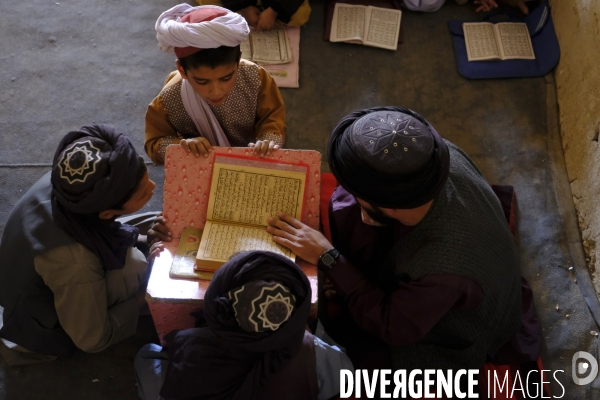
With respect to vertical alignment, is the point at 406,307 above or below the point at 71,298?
above

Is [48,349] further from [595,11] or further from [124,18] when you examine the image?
[595,11]

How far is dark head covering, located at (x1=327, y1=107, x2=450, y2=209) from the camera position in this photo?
129 centimetres

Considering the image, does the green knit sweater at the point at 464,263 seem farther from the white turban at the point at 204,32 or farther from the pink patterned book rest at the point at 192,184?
the white turban at the point at 204,32

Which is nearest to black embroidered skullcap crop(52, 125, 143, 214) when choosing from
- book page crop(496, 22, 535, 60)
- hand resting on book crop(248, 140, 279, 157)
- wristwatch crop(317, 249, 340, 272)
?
hand resting on book crop(248, 140, 279, 157)

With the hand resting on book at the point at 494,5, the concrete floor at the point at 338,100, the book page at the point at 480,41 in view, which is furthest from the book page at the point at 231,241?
the hand resting on book at the point at 494,5

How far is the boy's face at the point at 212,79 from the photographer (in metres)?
1.70

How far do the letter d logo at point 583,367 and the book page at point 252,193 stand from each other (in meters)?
1.31

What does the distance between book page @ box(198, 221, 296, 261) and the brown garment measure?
49 centimetres

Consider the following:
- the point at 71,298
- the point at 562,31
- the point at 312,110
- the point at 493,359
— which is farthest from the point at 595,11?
the point at 71,298

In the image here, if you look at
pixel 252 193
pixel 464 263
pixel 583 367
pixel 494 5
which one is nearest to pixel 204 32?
pixel 252 193

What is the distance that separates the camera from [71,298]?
161cm

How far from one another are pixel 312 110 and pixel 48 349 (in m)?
1.62

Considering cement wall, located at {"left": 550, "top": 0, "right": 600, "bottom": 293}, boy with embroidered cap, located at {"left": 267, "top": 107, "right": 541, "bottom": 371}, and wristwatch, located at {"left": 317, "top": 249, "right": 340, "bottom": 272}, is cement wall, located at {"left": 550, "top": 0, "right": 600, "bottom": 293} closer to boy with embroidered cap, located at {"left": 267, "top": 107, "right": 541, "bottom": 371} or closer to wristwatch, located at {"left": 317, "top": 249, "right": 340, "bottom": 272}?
boy with embroidered cap, located at {"left": 267, "top": 107, "right": 541, "bottom": 371}

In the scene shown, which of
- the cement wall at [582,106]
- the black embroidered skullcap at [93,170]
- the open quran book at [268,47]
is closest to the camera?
the black embroidered skullcap at [93,170]
